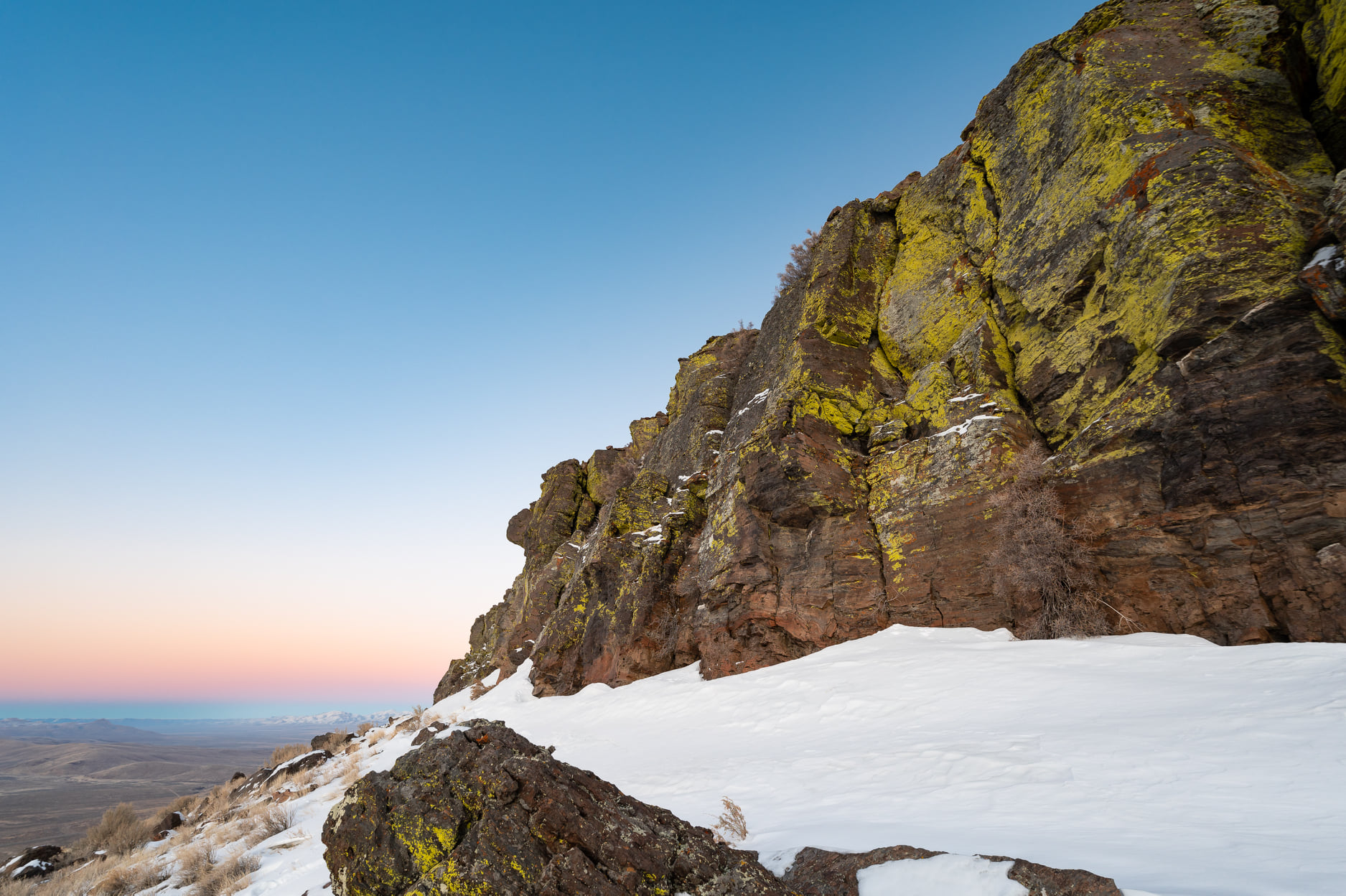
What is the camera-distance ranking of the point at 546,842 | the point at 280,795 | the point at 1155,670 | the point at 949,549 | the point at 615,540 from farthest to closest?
the point at 615,540 < the point at 280,795 < the point at 949,549 < the point at 1155,670 < the point at 546,842

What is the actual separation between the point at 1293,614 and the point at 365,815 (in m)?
13.8

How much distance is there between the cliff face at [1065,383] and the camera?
32.1 ft

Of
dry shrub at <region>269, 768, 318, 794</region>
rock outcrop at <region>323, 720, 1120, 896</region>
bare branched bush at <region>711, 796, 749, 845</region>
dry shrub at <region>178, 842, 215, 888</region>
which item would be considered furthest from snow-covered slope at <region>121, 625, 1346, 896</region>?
dry shrub at <region>269, 768, 318, 794</region>

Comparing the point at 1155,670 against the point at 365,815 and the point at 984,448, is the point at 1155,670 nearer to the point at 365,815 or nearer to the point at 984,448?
the point at 984,448

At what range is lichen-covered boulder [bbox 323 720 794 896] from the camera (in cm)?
448

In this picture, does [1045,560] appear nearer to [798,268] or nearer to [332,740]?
[798,268]

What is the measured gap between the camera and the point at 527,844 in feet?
15.6

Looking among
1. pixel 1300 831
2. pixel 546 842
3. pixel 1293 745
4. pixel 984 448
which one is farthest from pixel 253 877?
pixel 984 448

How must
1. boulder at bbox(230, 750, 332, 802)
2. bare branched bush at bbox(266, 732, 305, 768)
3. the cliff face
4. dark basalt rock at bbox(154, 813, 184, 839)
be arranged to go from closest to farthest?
1. the cliff face
2. dark basalt rock at bbox(154, 813, 184, 839)
3. boulder at bbox(230, 750, 332, 802)
4. bare branched bush at bbox(266, 732, 305, 768)

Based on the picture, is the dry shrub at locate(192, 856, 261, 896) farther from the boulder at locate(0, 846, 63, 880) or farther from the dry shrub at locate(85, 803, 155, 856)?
the boulder at locate(0, 846, 63, 880)

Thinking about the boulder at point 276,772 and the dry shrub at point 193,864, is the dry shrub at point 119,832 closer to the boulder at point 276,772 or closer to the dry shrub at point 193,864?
the boulder at point 276,772

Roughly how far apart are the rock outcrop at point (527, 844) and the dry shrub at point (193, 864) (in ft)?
24.4

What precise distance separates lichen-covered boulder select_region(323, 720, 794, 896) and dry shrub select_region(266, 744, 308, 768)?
25374 millimetres

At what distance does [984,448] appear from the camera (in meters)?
13.8
